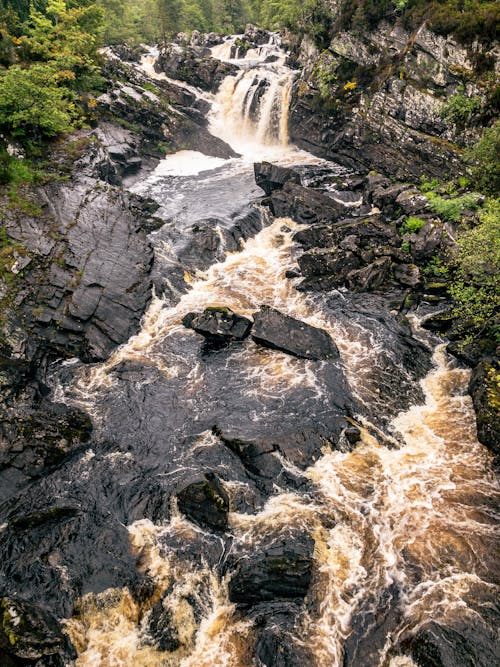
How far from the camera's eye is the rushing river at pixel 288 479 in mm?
10836

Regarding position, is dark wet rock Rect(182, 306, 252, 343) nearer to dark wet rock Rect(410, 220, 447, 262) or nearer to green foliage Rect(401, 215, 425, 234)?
dark wet rock Rect(410, 220, 447, 262)

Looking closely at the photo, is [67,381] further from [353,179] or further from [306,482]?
[353,179]

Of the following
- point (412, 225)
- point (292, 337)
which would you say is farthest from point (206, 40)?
point (292, 337)

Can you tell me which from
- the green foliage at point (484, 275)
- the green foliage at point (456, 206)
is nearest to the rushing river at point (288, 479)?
the green foliage at point (484, 275)

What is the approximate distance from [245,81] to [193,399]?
157ft

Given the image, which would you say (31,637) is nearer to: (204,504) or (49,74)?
(204,504)

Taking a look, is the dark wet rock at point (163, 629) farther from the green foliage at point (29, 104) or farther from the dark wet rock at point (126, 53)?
the dark wet rock at point (126, 53)

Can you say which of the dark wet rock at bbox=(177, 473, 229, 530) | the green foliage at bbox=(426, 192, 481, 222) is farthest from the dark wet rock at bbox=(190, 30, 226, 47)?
the dark wet rock at bbox=(177, 473, 229, 530)

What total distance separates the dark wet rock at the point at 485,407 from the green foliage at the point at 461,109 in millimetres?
24670

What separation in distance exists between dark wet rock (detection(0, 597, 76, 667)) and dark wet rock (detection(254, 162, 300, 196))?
105 ft

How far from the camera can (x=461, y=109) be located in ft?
107

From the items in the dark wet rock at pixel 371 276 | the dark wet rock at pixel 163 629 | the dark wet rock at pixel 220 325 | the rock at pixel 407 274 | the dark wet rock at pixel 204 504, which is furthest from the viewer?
the dark wet rock at pixel 371 276

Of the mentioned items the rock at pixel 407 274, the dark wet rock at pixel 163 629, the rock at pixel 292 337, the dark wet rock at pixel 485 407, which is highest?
the rock at pixel 407 274

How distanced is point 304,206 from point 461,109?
15594mm
